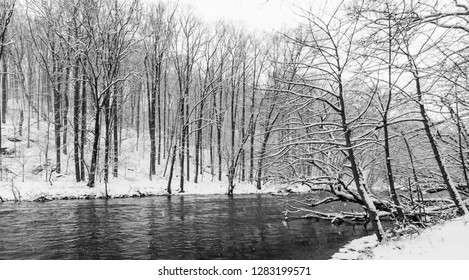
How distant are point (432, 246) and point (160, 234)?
8.75m

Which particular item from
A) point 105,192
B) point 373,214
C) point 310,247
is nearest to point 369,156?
point 373,214

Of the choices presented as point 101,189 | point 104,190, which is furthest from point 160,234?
point 101,189

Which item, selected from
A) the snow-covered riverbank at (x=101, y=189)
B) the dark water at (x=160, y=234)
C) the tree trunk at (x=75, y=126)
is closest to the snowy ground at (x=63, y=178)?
the snow-covered riverbank at (x=101, y=189)

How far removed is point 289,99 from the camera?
31.0 feet

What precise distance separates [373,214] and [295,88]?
15.0 feet

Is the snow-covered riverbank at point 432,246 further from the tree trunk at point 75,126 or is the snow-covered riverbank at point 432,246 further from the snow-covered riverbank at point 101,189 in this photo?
the tree trunk at point 75,126

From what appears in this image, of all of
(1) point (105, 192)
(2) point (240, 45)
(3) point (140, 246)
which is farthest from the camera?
(2) point (240, 45)

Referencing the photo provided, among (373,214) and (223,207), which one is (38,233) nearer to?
(223,207)

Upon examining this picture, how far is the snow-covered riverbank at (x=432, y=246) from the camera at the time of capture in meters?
6.09

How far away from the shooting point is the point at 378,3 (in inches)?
219

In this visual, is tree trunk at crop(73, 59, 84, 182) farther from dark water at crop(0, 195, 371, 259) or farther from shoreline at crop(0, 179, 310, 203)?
dark water at crop(0, 195, 371, 259)

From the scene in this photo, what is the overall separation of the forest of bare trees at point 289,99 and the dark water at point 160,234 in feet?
6.48

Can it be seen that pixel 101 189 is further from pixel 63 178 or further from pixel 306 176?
pixel 306 176

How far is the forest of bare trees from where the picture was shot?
723 centimetres
